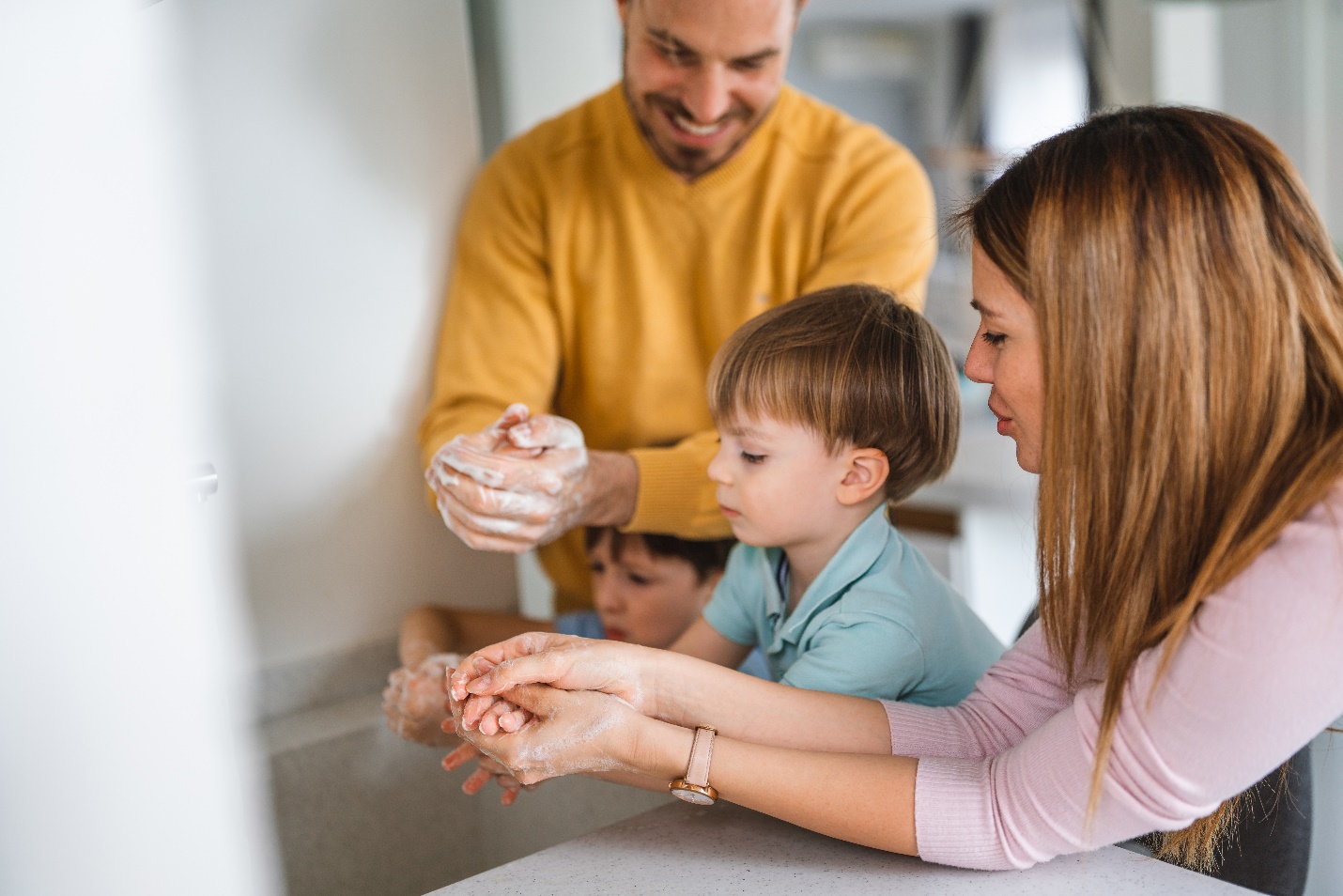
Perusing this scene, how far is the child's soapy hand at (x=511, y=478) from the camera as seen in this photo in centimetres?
117

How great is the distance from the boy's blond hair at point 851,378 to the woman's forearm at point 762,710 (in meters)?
0.26

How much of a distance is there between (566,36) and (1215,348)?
1.23 m

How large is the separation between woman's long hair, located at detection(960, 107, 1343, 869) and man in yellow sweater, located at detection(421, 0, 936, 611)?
0.61m

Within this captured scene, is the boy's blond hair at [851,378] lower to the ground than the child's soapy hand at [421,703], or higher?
higher

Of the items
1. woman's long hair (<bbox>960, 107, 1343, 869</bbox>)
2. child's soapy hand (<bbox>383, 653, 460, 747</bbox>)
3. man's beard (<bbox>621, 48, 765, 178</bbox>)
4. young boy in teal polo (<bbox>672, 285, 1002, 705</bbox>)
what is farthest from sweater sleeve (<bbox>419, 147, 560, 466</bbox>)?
woman's long hair (<bbox>960, 107, 1343, 869</bbox>)

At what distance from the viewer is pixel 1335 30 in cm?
290

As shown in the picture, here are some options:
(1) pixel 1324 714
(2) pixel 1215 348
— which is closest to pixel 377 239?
(2) pixel 1215 348

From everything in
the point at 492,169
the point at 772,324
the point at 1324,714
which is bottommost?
the point at 1324,714

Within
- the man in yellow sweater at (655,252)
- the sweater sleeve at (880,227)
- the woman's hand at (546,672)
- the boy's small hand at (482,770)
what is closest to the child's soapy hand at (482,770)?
the boy's small hand at (482,770)

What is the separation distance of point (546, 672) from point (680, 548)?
25.7 inches

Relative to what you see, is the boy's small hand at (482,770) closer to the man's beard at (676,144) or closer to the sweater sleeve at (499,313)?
the sweater sleeve at (499,313)

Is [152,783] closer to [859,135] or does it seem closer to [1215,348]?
[1215,348]

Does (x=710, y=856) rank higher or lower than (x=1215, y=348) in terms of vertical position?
lower

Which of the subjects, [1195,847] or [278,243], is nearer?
[1195,847]
